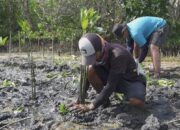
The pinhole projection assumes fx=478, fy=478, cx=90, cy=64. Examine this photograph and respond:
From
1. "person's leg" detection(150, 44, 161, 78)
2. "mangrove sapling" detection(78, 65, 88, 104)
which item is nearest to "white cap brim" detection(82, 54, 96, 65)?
"mangrove sapling" detection(78, 65, 88, 104)

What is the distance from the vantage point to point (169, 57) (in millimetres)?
11453

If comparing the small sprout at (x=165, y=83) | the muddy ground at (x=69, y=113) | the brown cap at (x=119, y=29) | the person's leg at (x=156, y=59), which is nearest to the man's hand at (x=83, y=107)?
the muddy ground at (x=69, y=113)

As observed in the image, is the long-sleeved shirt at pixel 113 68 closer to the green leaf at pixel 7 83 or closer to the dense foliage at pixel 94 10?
the green leaf at pixel 7 83

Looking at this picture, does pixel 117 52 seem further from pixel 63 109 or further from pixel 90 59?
pixel 63 109

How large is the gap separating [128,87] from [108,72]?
0.29 metres

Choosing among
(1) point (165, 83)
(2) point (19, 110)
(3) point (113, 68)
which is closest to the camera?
(3) point (113, 68)

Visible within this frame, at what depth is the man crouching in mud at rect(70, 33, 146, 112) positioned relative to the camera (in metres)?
5.07

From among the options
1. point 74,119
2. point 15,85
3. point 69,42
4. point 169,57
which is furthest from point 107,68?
point 69,42

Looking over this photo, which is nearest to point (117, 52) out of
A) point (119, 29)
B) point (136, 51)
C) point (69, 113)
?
point (69, 113)

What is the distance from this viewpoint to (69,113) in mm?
5484

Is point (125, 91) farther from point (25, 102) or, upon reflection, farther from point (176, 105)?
point (25, 102)

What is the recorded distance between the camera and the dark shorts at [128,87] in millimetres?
5516

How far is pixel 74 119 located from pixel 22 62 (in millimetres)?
4937

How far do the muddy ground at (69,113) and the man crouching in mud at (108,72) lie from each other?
15 cm
